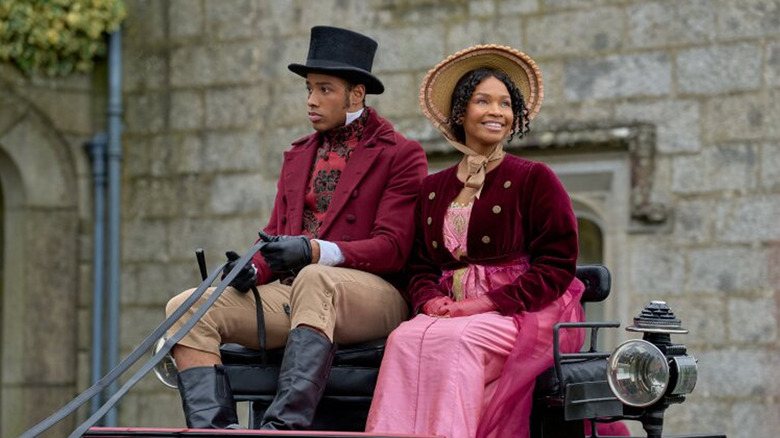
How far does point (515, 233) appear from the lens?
16.0 ft

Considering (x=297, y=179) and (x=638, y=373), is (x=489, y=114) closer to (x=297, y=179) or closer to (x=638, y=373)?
(x=297, y=179)

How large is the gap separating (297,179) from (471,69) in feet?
2.35

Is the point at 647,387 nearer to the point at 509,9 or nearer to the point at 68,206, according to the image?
the point at 509,9

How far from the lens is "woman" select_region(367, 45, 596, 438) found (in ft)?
15.0

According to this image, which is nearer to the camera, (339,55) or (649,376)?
(649,376)

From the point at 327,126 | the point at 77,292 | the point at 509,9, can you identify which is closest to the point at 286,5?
the point at 509,9

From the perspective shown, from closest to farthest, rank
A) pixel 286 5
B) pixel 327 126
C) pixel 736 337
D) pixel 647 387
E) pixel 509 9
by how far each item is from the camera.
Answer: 1. pixel 647 387
2. pixel 327 126
3. pixel 736 337
4. pixel 509 9
5. pixel 286 5

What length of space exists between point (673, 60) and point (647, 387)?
4.11 m

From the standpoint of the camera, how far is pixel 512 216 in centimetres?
489

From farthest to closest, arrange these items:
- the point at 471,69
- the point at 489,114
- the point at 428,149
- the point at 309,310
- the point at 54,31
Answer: the point at 54,31
the point at 428,149
the point at 471,69
the point at 489,114
the point at 309,310

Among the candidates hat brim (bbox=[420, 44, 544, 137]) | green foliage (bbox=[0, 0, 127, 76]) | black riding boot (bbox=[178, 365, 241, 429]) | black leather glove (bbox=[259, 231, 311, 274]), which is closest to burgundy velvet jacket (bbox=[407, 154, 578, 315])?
hat brim (bbox=[420, 44, 544, 137])

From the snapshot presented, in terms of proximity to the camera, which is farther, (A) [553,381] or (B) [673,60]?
(B) [673,60]

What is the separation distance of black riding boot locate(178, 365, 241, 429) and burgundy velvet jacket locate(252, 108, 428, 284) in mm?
507

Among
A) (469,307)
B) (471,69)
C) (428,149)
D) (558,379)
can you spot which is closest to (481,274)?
(469,307)
